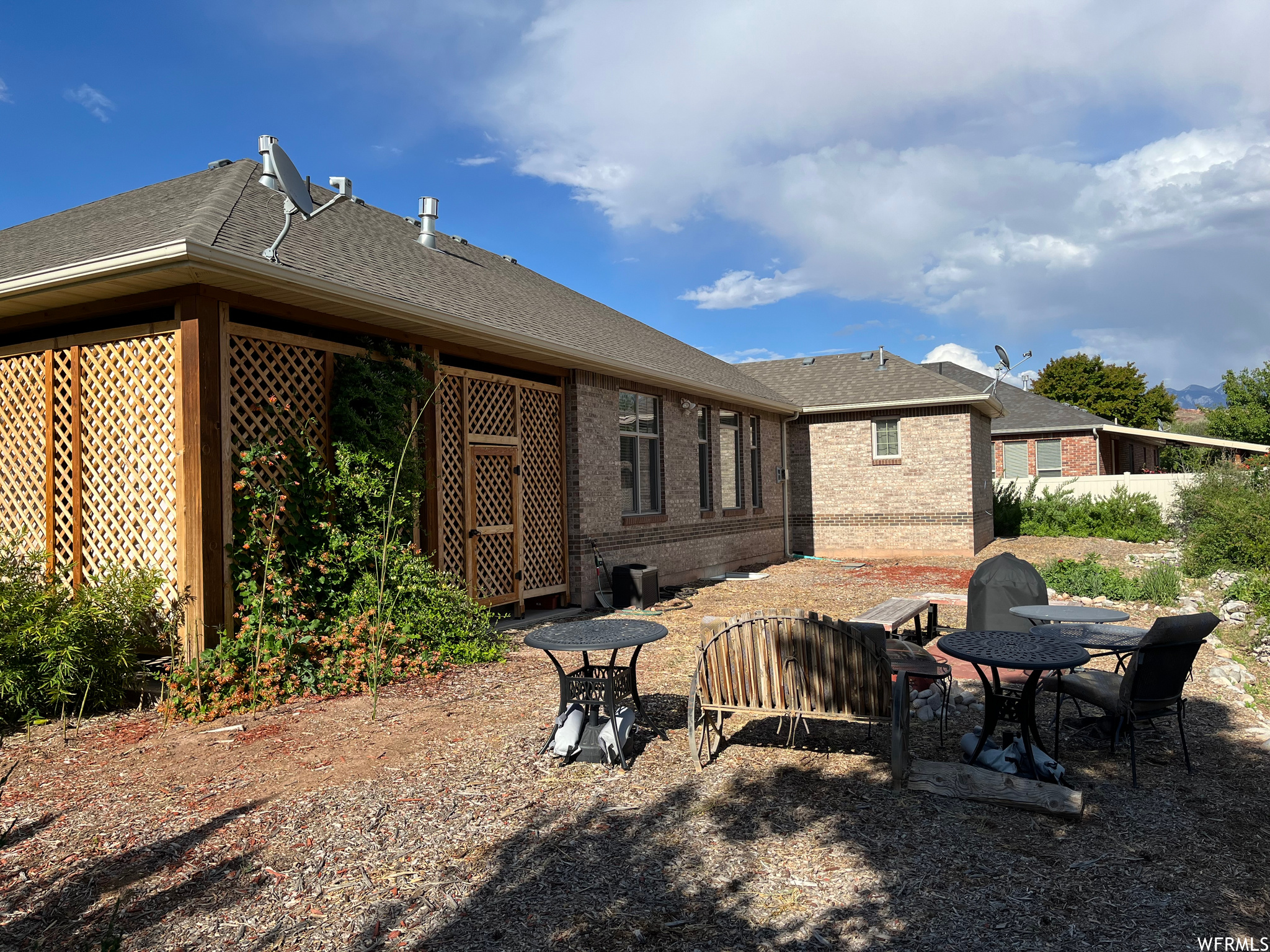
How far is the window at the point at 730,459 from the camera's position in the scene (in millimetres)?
16500

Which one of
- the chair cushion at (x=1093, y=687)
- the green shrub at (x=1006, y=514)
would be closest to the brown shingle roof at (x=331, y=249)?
the chair cushion at (x=1093, y=687)

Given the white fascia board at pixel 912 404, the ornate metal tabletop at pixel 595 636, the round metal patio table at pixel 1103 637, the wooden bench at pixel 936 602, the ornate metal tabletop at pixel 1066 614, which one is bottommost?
the wooden bench at pixel 936 602

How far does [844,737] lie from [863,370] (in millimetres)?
17527

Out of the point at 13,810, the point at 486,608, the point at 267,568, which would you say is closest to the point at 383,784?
the point at 13,810

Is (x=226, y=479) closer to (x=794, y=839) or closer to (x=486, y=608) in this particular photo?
(x=486, y=608)

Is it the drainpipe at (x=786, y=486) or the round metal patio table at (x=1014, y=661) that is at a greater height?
the drainpipe at (x=786, y=486)

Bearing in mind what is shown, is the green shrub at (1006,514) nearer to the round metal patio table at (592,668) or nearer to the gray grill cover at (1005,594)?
the gray grill cover at (1005,594)

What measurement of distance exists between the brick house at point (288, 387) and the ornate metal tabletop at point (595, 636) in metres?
3.10

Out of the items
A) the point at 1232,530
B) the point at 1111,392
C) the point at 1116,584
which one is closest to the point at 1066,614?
the point at 1116,584

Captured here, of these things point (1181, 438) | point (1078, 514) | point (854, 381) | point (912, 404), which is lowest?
point (1078, 514)

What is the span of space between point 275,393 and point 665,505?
296 inches

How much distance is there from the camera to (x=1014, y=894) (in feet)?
10.7

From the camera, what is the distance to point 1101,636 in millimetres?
5633

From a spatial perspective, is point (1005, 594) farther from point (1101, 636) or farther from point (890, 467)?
point (890, 467)
